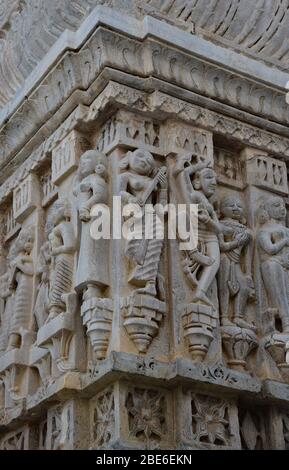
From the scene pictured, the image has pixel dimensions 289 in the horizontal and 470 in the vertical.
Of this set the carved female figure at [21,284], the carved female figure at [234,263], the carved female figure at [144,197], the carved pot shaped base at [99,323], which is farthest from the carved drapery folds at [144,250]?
the carved female figure at [21,284]

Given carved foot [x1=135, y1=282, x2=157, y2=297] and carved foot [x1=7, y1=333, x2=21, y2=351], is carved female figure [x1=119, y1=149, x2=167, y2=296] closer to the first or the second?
carved foot [x1=135, y1=282, x2=157, y2=297]

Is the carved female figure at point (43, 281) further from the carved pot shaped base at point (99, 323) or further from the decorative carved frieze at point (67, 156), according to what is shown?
the carved pot shaped base at point (99, 323)

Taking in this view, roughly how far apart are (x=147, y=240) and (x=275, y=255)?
1.01 meters

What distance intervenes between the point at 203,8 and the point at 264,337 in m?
2.61

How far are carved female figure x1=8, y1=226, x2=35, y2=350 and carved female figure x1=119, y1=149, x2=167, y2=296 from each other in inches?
46.3

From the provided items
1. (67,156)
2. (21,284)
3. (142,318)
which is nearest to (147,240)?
(142,318)

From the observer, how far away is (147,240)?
6668 millimetres

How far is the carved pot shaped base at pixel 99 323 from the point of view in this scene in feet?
21.1

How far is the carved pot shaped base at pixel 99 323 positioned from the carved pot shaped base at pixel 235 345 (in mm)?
794

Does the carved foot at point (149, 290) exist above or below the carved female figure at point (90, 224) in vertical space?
below

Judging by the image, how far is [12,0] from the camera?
893cm
